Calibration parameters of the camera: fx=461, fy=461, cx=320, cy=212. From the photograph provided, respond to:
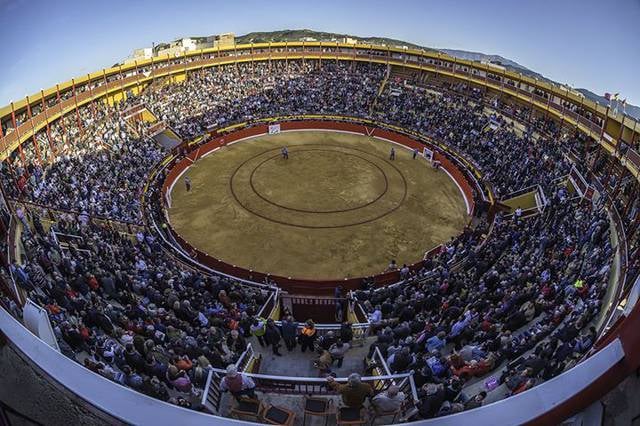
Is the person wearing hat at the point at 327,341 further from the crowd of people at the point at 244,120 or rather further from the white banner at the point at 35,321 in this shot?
the crowd of people at the point at 244,120

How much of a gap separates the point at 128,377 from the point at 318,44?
2011 inches

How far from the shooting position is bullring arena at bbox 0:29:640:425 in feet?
29.5

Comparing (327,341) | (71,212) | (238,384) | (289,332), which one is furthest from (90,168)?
(238,384)

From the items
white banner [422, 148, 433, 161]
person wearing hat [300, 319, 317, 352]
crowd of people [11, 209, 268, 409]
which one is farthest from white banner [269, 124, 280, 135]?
person wearing hat [300, 319, 317, 352]

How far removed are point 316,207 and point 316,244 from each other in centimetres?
507

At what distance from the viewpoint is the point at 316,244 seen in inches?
1166

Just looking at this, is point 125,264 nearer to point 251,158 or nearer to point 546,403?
point 546,403

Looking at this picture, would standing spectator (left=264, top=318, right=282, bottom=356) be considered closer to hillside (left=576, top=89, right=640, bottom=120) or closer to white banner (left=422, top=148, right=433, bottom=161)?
hillside (left=576, top=89, right=640, bottom=120)


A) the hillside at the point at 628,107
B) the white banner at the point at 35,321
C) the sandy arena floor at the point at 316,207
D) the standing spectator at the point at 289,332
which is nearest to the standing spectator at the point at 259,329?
the standing spectator at the point at 289,332

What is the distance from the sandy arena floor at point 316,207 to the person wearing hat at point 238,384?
54.9 ft

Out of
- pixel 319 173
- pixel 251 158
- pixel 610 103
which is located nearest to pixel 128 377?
pixel 319 173

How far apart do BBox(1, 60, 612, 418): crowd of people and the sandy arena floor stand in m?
3.71

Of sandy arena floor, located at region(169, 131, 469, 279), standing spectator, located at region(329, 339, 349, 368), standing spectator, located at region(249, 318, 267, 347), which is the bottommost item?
standing spectator, located at region(329, 339, 349, 368)

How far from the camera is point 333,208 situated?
111 ft
